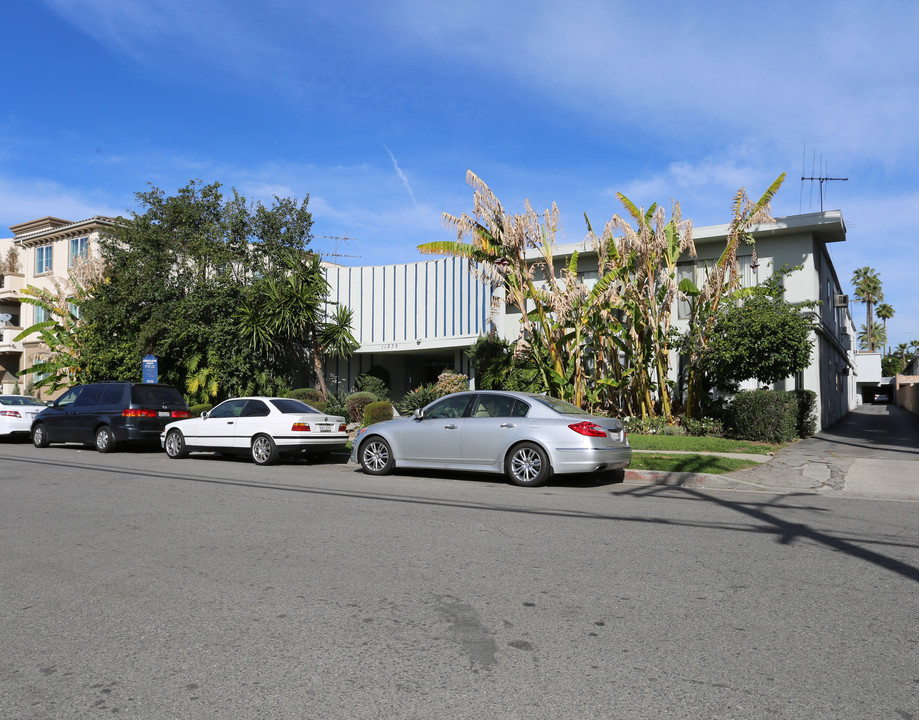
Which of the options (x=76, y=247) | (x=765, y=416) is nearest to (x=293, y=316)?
(x=765, y=416)

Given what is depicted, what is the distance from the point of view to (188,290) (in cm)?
2842

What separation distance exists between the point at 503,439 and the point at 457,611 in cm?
657

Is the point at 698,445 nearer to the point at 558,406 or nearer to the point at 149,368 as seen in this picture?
the point at 558,406

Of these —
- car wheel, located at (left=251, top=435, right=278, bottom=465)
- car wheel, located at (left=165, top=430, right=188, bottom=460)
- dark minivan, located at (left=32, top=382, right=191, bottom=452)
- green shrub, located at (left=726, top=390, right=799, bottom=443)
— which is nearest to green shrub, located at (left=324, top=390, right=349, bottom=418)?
dark minivan, located at (left=32, top=382, right=191, bottom=452)

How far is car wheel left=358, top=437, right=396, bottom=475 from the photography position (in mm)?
12477

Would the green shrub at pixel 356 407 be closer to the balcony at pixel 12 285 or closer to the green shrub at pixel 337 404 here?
the green shrub at pixel 337 404

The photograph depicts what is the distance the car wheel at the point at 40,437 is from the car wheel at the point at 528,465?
13468mm

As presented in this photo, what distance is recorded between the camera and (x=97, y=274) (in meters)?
28.9

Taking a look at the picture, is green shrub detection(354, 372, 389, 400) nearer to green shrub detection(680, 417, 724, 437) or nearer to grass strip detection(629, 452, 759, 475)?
green shrub detection(680, 417, 724, 437)

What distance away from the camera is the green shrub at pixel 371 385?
1079 inches

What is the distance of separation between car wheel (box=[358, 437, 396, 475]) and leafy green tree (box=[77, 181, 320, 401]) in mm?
15056

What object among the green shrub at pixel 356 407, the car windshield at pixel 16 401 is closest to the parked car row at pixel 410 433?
the car windshield at pixel 16 401

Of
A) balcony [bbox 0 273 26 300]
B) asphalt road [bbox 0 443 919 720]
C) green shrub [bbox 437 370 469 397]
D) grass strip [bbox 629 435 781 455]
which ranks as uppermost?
balcony [bbox 0 273 26 300]

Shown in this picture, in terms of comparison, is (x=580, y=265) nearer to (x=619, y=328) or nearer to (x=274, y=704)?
(x=619, y=328)
